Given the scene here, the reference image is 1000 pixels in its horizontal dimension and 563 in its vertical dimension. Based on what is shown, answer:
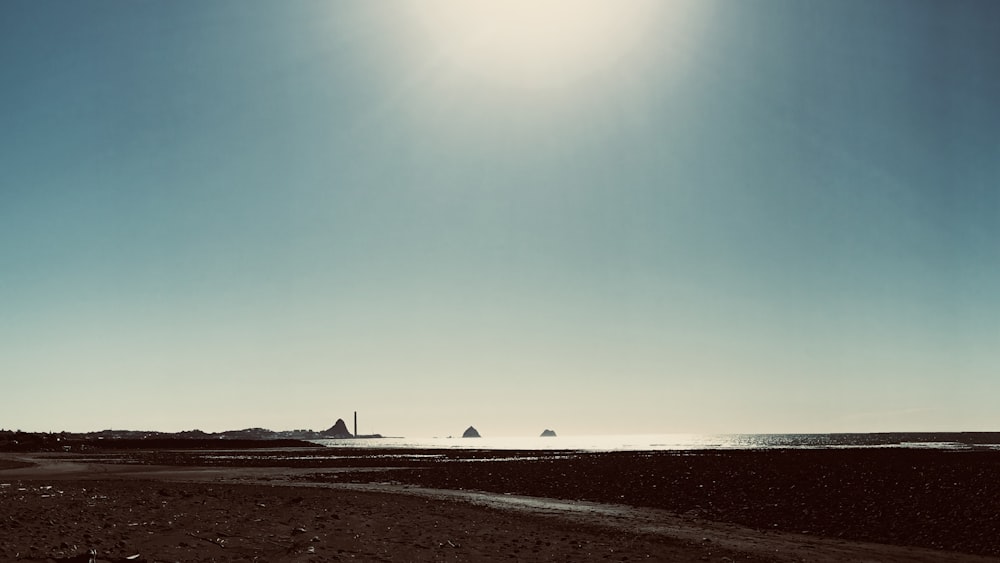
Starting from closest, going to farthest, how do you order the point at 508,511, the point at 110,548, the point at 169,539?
the point at 110,548, the point at 169,539, the point at 508,511

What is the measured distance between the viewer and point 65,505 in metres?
19.9

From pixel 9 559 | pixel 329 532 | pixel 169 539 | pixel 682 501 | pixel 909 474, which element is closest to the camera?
pixel 9 559

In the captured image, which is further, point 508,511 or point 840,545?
point 508,511

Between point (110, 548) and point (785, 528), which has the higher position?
point (110, 548)

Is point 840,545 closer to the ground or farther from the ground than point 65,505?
closer to the ground

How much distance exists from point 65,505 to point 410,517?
10443mm

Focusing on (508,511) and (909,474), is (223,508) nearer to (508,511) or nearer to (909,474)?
(508,511)

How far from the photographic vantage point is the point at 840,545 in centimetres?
1988

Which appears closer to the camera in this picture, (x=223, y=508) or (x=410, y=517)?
(x=223, y=508)

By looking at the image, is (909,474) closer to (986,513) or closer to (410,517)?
(986,513)

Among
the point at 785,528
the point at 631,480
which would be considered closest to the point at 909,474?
Answer: the point at 631,480

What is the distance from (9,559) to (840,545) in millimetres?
21067

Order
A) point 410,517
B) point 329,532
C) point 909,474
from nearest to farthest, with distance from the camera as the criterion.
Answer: point 329,532, point 410,517, point 909,474

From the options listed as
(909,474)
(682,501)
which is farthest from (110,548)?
(909,474)
